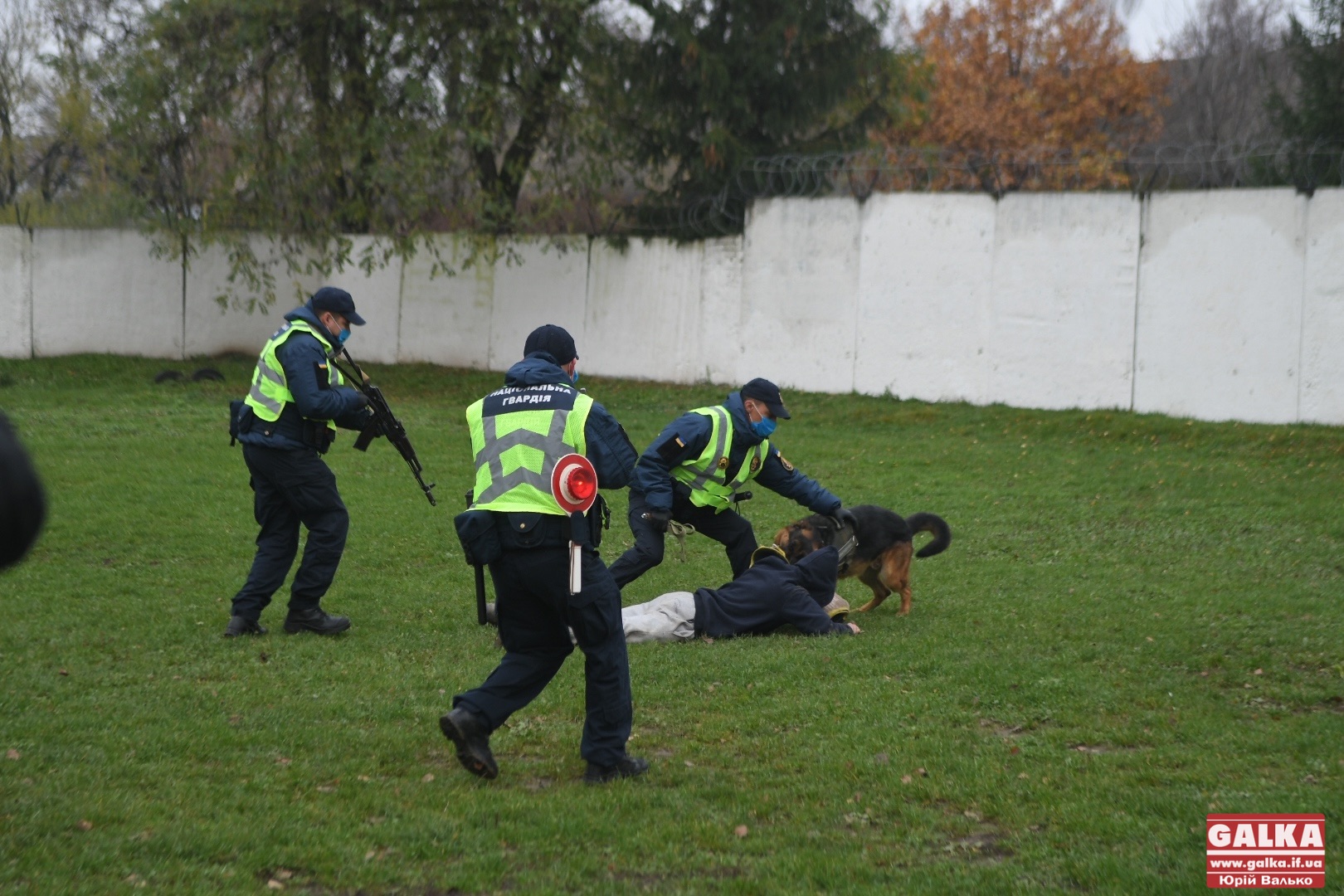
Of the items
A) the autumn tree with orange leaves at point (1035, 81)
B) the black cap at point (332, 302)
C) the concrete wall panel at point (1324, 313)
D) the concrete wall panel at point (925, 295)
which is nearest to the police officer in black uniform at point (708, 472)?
the black cap at point (332, 302)

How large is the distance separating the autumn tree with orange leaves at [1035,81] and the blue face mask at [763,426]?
29030mm

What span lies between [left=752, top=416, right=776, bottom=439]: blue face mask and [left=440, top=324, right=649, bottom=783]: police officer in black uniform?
8.92ft

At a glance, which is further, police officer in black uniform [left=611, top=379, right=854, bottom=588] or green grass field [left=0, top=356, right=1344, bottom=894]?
police officer in black uniform [left=611, top=379, right=854, bottom=588]

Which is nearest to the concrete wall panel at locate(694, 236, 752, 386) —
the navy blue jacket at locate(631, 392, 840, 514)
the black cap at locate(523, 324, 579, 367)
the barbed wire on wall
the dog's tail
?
the barbed wire on wall

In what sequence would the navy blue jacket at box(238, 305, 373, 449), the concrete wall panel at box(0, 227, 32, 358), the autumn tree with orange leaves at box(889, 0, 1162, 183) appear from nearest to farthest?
the navy blue jacket at box(238, 305, 373, 449), the concrete wall panel at box(0, 227, 32, 358), the autumn tree with orange leaves at box(889, 0, 1162, 183)

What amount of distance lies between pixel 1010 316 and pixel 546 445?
546 inches

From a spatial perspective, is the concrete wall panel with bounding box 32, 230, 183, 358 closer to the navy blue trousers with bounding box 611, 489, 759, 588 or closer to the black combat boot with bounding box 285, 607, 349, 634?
the black combat boot with bounding box 285, 607, 349, 634

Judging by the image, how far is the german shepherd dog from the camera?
28.5 ft

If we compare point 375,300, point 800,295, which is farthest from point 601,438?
point 375,300

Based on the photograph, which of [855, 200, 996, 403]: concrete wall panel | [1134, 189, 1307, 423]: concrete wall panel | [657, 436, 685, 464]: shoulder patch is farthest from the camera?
[855, 200, 996, 403]: concrete wall panel

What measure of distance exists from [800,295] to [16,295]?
1386 centimetres

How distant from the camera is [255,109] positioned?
20.7 m

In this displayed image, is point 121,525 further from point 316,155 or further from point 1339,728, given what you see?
point 316,155

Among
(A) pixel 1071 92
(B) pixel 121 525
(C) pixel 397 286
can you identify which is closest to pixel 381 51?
(C) pixel 397 286
